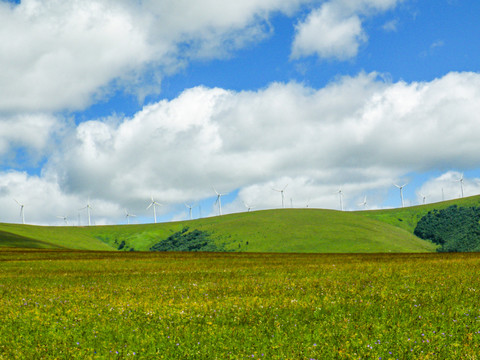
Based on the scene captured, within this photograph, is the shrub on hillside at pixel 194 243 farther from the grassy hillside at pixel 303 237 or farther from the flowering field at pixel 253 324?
the flowering field at pixel 253 324

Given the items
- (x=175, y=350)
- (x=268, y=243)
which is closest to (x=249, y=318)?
(x=175, y=350)

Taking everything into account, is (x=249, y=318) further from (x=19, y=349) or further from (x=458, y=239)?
(x=458, y=239)

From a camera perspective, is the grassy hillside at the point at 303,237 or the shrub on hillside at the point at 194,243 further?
the shrub on hillside at the point at 194,243

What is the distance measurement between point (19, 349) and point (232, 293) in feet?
31.7

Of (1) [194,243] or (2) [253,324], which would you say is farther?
(1) [194,243]

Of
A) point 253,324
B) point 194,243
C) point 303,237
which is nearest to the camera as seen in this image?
point 253,324

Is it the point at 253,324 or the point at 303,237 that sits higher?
the point at 253,324

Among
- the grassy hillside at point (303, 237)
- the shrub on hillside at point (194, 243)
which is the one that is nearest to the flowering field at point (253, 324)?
the grassy hillside at point (303, 237)

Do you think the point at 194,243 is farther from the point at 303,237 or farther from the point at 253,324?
the point at 253,324

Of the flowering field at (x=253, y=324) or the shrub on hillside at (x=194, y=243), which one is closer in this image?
the flowering field at (x=253, y=324)

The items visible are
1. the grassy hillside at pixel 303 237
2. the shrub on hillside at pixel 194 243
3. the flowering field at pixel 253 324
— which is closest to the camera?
the flowering field at pixel 253 324

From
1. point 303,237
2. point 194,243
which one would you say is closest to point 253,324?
point 303,237

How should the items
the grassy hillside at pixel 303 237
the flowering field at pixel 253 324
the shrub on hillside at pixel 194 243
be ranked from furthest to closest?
the shrub on hillside at pixel 194 243 < the grassy hillside at pixel 303 237 < the flowering field at pixel 253 324

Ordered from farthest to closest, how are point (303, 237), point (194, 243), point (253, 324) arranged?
point (194, 243) → point (303, 237) → point (253, 324)
